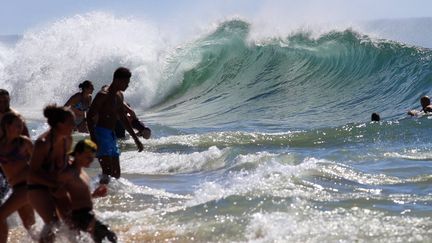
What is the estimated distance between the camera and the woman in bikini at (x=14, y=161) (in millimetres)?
5848

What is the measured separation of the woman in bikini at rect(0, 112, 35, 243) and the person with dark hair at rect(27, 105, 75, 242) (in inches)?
12.1

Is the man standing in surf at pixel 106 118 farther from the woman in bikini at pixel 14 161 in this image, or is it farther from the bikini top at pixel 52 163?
the bikini top at pixel 52 163

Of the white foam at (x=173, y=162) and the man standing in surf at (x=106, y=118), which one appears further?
the white foam at (x=173, y=162)

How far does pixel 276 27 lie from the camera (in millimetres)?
29469

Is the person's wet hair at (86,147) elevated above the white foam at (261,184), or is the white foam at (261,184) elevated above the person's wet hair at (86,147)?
the person's wet hair at (86,147)

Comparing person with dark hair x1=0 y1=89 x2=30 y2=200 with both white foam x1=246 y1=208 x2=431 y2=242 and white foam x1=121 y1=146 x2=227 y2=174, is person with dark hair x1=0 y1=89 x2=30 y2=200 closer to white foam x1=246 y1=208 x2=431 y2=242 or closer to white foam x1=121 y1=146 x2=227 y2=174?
white foam x1=246 y1=208 x2=431 y2=242

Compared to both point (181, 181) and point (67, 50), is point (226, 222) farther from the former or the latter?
point (67, 50)

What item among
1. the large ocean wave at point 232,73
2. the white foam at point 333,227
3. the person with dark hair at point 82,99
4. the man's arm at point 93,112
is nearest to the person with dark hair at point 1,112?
the man's arm at point 93,112

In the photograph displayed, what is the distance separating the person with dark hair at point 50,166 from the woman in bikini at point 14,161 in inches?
12.1

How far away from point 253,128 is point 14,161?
1282cm

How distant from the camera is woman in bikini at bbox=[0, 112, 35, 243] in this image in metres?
5.85

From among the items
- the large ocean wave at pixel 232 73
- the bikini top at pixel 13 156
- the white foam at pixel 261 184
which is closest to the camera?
the bikini top at pixel 13 156

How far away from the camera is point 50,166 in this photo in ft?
18.0

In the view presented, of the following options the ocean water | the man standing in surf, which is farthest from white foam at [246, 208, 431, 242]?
the man standing in surf
